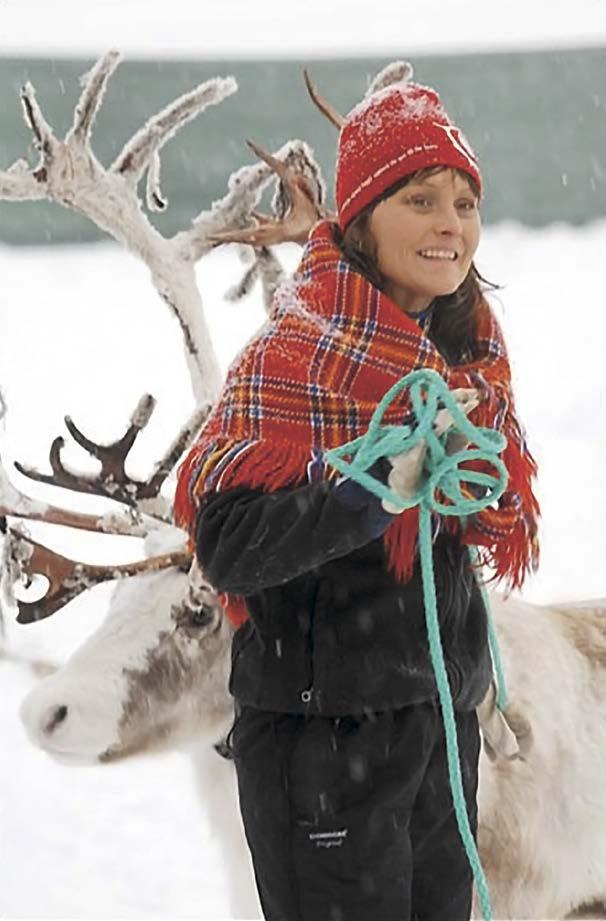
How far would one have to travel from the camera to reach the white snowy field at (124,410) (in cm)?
151

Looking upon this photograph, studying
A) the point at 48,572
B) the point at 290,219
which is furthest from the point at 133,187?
the point at 48,572

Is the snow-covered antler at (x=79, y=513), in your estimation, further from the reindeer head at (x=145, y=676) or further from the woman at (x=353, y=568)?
the woman at (x=353, y=568)

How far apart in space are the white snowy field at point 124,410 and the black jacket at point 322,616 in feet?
1.90

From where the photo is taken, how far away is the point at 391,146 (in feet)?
3.15

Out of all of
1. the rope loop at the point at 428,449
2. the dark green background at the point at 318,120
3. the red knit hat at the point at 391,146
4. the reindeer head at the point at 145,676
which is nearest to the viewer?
the rope loop at the point at 428,449

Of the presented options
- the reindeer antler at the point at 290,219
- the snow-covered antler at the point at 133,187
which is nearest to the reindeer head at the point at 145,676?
the snow-covered antler at the point at 133,187

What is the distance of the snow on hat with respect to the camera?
0.96m

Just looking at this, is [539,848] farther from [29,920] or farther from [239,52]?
[239,52]

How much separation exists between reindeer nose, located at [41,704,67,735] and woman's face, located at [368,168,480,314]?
0.66 m

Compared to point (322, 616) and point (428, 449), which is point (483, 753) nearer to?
point (322, 616)

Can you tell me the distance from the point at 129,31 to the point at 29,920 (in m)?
1.10

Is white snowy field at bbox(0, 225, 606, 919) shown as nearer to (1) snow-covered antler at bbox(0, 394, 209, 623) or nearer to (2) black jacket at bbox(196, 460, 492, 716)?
(1) snow-covered antler at bbox(0, 394, 209, 623)

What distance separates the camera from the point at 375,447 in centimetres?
82

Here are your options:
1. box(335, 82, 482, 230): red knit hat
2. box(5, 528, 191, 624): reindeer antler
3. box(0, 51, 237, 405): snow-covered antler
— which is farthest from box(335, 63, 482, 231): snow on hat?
box(5, 528, 191, 624): reindeer antler
